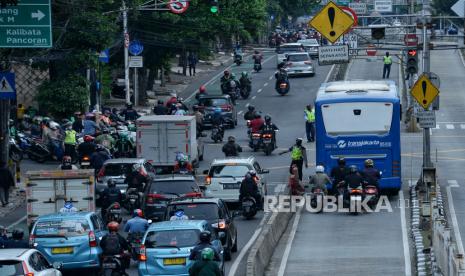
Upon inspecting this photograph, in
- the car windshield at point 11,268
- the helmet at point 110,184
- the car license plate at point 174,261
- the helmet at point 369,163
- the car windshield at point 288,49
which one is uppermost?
the car windshield at point 288,49

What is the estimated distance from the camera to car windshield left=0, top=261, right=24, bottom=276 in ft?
68.7

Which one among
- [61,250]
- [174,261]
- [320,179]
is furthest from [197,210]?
[320,179]

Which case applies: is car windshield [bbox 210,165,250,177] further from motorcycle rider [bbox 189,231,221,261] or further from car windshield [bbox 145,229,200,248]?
motorcycle rider [bbox 189,231,221,261]

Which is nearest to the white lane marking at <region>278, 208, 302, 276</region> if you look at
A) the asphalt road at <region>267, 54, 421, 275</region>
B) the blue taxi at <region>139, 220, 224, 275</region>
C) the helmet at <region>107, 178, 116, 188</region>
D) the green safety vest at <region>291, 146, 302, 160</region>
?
the asphalt road at <region>267, 54, 421, 275</region>

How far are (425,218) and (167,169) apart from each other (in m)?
16.1

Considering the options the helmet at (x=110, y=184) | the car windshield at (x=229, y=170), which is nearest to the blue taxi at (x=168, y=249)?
the helmet at (x=110, y=184)

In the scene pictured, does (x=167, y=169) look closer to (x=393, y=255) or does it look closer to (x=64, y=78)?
(x=64, y=78)

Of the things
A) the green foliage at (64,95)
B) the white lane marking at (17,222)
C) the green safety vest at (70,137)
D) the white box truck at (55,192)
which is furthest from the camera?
the green foliage at (64,95)

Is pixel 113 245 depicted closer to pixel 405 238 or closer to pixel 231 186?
pixel 405 238

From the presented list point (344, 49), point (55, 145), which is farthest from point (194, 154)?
point (344, 49)

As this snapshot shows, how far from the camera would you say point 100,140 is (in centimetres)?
4644

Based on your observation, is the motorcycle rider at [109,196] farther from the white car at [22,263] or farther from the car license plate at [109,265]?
the white car at [22,263]

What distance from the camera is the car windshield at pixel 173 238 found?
80.8 feet

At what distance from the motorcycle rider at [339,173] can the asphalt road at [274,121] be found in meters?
2.43
